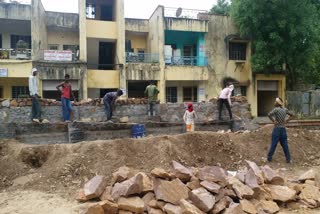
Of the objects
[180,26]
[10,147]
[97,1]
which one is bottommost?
[10,147]

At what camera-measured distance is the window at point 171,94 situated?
23.8m

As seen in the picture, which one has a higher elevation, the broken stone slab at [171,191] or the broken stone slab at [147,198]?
the broken stone slab at [171,191]

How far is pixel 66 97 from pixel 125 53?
424 inches

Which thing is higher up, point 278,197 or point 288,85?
point 288,85

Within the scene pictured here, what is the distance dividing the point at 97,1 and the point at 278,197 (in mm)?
20151

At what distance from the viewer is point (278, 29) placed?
22.7m

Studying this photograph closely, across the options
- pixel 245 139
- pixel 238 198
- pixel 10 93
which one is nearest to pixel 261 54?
pixel 245 139

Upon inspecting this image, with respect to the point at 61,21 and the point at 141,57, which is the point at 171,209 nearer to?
the point at 141,57

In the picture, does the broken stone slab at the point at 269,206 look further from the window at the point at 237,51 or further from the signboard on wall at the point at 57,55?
the window at the point at 237,51

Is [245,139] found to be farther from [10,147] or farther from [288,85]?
[288,85]

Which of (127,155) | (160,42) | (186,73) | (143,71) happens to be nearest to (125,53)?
(143,71)

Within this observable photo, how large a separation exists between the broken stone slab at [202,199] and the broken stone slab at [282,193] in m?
1.55

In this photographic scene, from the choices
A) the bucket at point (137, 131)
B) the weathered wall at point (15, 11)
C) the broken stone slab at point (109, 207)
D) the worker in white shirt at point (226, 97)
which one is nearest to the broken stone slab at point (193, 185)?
the broken stone slab at point (109, 207)

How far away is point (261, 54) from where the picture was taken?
76.1ft
